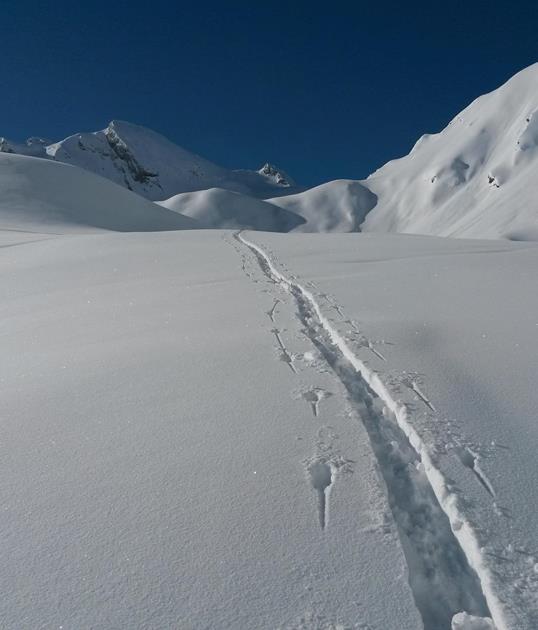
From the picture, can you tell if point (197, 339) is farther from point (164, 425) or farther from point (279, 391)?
point (164, 425)

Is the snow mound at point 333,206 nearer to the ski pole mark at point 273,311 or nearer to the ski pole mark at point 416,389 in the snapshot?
the ski pole mark at point 273,311

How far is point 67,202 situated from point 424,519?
49.2 meters

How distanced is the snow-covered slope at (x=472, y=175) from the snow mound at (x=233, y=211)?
22288mm

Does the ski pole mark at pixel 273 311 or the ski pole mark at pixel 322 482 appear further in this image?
the ski pole mark at pixel 273 311

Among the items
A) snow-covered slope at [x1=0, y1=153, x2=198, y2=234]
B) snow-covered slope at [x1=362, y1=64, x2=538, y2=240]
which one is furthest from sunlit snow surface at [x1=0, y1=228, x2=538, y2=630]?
snow-covered slope at [x1=362, y1=64, x2=538, y2=240]

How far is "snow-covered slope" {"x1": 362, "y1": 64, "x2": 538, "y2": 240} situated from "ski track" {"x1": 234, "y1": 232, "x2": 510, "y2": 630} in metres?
94.0

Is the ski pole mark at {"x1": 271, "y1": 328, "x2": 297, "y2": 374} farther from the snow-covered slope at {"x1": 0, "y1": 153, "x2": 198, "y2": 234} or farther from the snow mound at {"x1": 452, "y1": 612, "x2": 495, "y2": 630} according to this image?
the snow-covered slope at {"x1": 0, "y1": 153, "x2": 198, "y2": 234}

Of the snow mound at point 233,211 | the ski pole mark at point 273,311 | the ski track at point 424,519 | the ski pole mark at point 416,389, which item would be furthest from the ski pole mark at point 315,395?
the snow mound at point 233,211

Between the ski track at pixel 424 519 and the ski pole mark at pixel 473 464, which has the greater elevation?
the ski pole mark at pixel 473 464

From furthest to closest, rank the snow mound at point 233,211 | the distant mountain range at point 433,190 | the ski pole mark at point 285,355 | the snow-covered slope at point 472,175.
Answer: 1. the snow mound at point 233,211
2. the distant mountain range at point 433,190
3. the snow-covered slope at point 472,175
4. the ski pole mark at point 285,355

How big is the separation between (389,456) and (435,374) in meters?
1.65

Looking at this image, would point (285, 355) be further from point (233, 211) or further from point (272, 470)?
point (233, 211)

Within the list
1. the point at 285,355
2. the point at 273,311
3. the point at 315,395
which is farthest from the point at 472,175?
the point at 315,395

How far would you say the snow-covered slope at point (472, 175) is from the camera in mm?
106625
